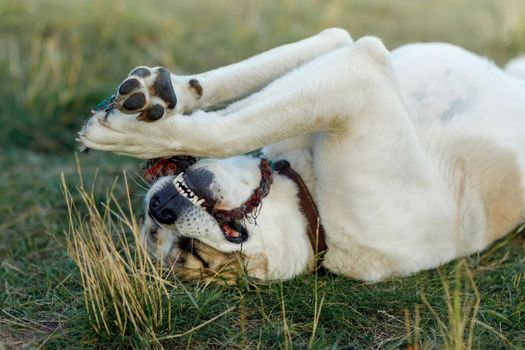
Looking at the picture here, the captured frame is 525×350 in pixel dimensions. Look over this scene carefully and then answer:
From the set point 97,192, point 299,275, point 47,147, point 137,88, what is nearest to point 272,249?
point 299,275

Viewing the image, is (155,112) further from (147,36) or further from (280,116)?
(147,36)

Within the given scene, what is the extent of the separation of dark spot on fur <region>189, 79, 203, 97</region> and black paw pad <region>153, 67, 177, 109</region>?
1.04 ft

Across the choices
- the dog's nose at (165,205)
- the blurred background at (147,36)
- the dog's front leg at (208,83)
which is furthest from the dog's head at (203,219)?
the blurred background at (147,36)

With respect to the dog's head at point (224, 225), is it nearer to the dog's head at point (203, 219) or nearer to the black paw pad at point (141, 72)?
the dog's head at point (203, 219)

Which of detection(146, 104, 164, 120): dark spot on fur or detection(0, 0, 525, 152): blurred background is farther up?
detection(146, 104, 164, 120): dark spot on fur

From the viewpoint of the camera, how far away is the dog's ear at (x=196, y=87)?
124 inches

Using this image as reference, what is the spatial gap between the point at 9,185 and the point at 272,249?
191 centimetres

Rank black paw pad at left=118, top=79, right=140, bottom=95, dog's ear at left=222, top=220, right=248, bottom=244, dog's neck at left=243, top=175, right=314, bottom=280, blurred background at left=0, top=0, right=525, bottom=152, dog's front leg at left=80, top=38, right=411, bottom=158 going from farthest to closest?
blurred background at left=0, top=0, right=525, bottom=152 < dog's neck at left=243, top=175, right=314, bottom=280 < dog's ear at left=222, top=220, right=248, bottom=244 < dog's front leg at left=80, top=38, right=411, bottom=158 < black paw pad at left=118, top=79, right=140, bottom=95

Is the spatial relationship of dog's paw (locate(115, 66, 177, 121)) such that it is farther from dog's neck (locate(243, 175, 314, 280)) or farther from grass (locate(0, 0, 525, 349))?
dog's neck (locate(243, 175, 314, 280))

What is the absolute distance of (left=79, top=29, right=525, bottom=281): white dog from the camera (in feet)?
9.62

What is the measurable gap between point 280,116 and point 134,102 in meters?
0.58

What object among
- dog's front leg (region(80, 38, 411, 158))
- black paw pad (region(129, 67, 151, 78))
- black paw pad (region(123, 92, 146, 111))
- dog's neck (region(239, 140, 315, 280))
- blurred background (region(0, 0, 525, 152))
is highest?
black paw pad (region(129, 67, 151, 78))

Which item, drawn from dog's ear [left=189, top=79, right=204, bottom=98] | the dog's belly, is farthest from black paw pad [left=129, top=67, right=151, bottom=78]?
the dog's belly

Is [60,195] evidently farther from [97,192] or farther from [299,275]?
[299,275]
